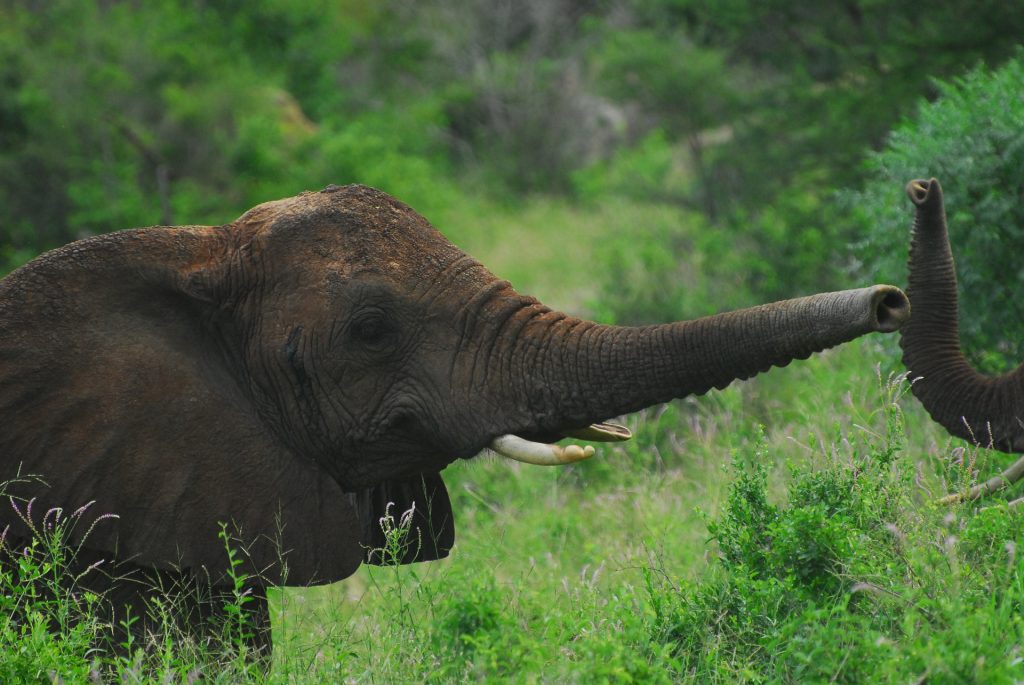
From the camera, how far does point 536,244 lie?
58.3 feet

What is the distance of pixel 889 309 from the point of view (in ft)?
→ 11.5

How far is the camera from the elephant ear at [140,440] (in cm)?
411

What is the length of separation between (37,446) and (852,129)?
9.29 m

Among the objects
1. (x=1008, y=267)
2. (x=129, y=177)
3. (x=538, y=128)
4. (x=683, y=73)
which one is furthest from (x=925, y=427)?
(x=538, y=128)

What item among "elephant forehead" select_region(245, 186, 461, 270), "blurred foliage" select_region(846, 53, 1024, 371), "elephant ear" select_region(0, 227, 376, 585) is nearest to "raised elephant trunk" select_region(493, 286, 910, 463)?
"elephant forehead" select_region(245, 186, 461, 270)

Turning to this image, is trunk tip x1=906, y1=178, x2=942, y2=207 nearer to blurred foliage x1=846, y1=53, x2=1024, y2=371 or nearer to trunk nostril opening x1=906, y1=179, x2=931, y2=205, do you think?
trunk nostril opening x1=906, y1=179, x2=931, y2=205

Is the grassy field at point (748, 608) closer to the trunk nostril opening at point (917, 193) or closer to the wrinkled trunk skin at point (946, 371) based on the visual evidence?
the wrinkled trunk skin at point (946, 371)

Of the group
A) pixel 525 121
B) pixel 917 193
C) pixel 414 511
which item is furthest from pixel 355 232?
pixel 525 121

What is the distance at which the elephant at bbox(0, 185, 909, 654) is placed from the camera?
162 inches

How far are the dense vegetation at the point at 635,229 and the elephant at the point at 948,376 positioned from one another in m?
0.13

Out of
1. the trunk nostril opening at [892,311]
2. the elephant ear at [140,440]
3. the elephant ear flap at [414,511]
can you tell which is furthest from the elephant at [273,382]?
the trunk nostril opening at [892,311]

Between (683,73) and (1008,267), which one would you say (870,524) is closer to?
(1008,267)

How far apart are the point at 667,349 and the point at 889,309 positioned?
2.33ft

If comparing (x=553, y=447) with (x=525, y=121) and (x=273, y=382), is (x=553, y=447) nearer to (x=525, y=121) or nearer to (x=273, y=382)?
(x=273, y=382)
